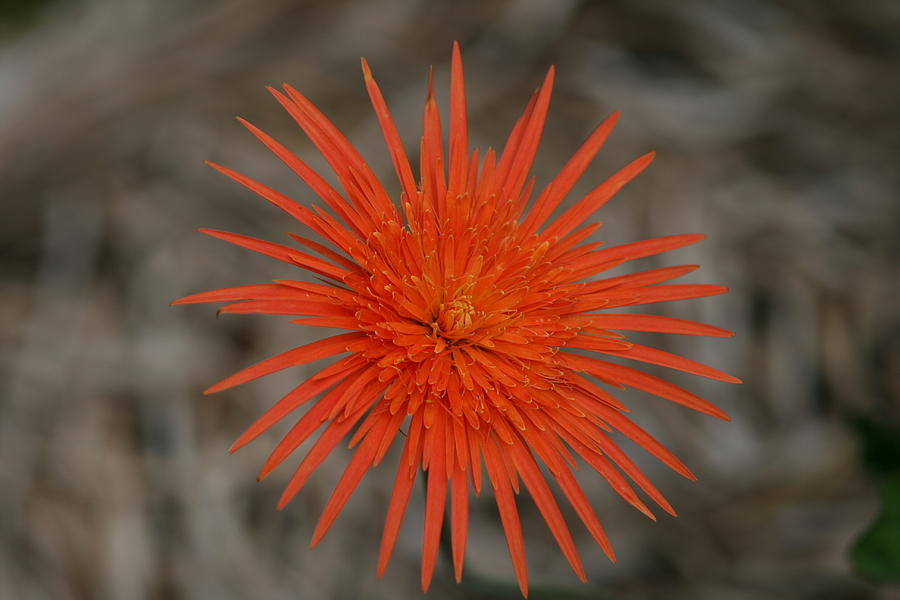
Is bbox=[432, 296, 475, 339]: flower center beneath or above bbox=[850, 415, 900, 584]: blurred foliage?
above

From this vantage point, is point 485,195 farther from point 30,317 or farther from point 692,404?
point 30,317

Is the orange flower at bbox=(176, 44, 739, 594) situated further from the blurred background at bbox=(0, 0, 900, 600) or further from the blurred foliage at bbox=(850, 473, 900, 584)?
the blurred background at bbox=(0, 0, 900, 600)

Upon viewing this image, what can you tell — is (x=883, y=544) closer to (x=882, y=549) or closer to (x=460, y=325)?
(x=882, y=549)

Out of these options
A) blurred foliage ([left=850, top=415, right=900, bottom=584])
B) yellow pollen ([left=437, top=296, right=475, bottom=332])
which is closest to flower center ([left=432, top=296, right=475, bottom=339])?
yellow pollen ([left=437, top=296, right=475, bottom=332])

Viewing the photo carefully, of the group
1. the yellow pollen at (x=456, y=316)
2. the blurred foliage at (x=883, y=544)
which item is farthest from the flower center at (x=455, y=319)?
the blurred foliage at (x=883, y=544)

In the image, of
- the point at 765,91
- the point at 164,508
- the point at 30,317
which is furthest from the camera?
the point at 765,91

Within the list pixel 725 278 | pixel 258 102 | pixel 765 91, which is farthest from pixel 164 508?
pixel 765 91

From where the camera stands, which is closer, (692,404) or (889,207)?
(692,404)
